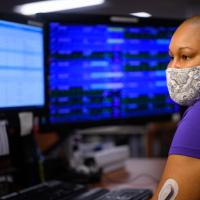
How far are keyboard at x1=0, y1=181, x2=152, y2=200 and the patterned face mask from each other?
341 mm

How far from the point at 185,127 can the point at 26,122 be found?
26.1 inches

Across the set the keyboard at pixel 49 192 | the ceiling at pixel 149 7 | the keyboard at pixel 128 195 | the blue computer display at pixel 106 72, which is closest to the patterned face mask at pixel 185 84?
the keyboard at pixel 128 195

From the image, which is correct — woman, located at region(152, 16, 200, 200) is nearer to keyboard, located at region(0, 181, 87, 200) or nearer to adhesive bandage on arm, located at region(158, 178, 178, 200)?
adhesive bandage on arm, located at region(158, 178, 178, 200)

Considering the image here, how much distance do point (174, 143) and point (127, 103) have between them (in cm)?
80

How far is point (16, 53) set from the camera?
1357 millimetres

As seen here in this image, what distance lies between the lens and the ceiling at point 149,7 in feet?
5.87

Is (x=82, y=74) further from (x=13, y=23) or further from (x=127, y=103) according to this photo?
(x=13, y=23)

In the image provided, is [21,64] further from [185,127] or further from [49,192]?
[185,127]

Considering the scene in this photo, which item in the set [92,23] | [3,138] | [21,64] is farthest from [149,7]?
[3,138]

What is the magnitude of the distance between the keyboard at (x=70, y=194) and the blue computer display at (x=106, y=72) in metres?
0.28

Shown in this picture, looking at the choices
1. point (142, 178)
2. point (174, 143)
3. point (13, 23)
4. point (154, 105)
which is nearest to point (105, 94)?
point (154, 105)

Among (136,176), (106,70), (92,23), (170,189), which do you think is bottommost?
(136,176)

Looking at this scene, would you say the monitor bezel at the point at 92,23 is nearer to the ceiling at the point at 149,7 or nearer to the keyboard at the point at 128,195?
the ceiling at the point at 149,7

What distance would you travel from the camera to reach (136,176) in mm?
1643
